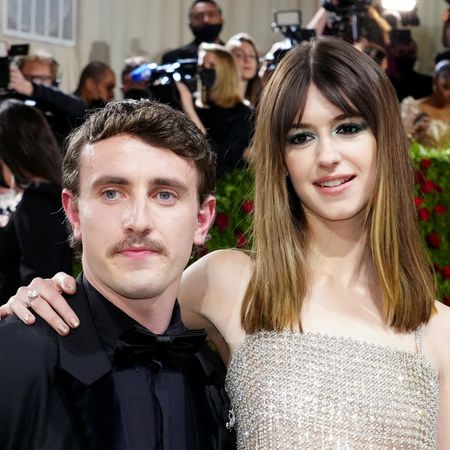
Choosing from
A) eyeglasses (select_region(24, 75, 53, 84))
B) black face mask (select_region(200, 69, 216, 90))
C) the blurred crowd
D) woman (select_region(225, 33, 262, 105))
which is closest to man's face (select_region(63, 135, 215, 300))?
the blurred crowd

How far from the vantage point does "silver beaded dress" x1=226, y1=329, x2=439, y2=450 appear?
221 cm

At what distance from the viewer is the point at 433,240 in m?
3.56

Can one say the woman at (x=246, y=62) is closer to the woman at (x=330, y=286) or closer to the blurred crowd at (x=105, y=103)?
the blurred crowd at (x=105, y=103)

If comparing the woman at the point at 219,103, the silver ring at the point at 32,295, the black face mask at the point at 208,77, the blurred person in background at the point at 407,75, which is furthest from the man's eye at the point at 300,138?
the blurred person in background at the point at 407,75

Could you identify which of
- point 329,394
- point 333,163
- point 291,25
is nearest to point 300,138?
point 333,163

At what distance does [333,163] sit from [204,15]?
4.63m

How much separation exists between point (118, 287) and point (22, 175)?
226 cm

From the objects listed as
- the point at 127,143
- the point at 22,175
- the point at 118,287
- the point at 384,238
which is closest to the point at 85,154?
the point at 127,143

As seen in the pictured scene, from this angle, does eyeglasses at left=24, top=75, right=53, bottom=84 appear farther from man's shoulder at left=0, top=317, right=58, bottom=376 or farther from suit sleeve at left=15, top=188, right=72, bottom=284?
man's shoulder at left=0, top=317, right=58, bottom=376

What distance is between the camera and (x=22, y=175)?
3877 millimetres

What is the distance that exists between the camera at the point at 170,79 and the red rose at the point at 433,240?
1576 mm

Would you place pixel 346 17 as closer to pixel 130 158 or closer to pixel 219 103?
pixel 219 103

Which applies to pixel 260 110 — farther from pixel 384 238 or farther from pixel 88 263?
pixel 88 263

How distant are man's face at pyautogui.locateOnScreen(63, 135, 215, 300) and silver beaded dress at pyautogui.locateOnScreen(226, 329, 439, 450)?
0.54m
